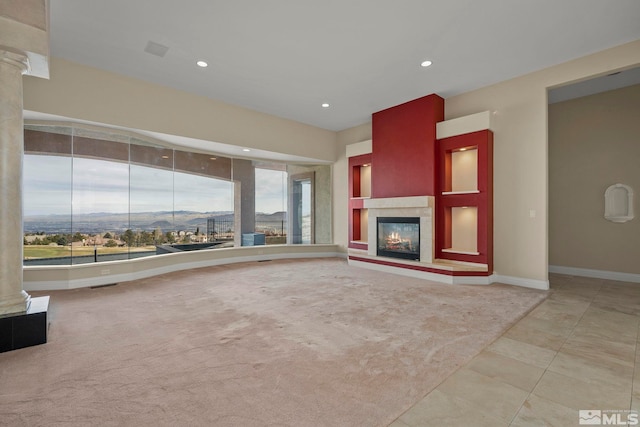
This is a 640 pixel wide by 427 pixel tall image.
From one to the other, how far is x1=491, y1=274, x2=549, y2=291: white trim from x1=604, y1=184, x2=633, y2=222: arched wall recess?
220cm

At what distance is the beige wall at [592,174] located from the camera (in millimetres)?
5383

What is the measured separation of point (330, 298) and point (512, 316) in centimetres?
240

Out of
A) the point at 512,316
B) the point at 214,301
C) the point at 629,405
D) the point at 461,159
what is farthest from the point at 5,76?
the point at 461,159

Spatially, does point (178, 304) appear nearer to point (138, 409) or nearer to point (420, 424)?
point (138, 409)

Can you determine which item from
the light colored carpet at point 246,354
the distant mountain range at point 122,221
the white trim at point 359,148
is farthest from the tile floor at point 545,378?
the distant mountain range at point 122,221

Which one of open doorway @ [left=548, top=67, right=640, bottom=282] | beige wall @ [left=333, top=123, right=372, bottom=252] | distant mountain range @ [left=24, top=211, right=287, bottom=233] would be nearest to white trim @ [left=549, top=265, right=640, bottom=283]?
open doorway @ [left=548, top=67, right=640, bottom=282]

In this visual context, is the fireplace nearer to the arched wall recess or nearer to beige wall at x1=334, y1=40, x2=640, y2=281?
beige wall at x1=334, y1=40, x2=640, y2=281

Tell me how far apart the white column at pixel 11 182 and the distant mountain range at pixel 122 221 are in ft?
9.14

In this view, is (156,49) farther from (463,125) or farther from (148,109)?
(463,125)

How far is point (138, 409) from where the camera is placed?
6.12 ft

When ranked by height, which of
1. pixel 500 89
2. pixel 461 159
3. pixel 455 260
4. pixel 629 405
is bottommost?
pixel 629 405

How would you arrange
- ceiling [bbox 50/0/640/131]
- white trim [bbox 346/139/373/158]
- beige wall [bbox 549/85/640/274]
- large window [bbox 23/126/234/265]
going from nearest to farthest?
ceiling [bbox 50/0/640/131]
large window [bbox 23/126/234/265]
beige wall [bbox 549/85/640/274]
white trim [bbox 346/139/373/158]

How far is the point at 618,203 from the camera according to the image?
5504mm

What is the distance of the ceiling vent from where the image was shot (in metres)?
4.24
